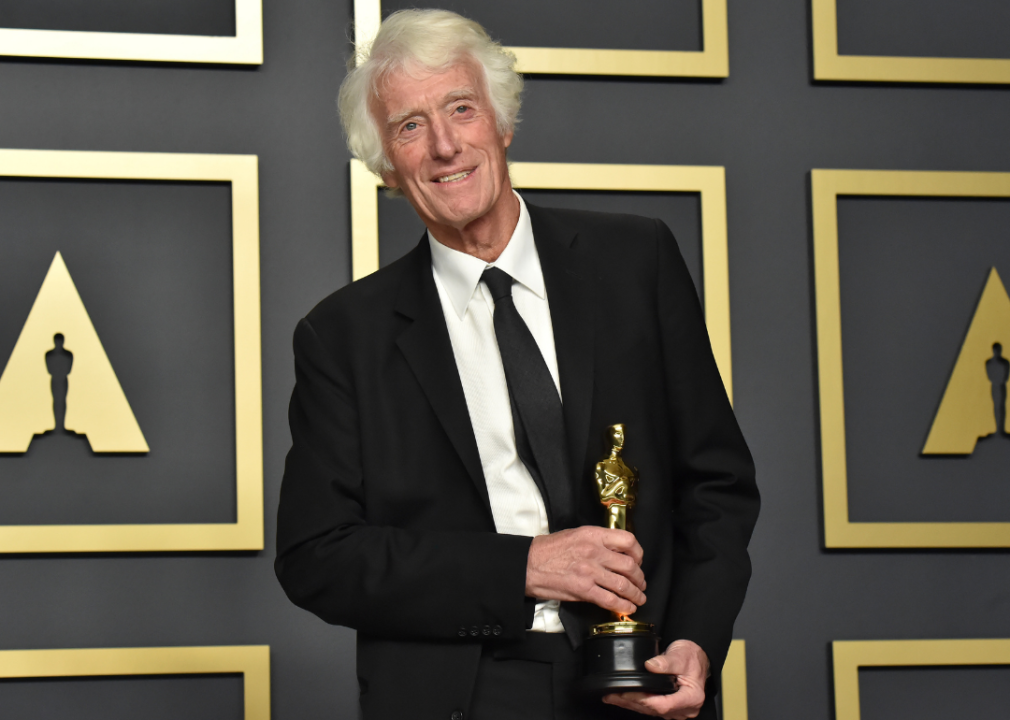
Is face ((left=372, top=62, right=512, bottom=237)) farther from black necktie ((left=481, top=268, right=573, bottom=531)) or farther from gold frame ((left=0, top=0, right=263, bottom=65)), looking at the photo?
gold frame ((left=0, top=0, right=263, bottom=65))

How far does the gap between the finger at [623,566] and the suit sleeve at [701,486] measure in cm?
9

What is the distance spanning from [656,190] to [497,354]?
1.02 meters

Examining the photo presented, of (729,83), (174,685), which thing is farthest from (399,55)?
(174,685)

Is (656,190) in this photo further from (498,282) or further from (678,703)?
(678,703)

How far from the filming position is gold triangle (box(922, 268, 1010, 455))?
2.43 meters

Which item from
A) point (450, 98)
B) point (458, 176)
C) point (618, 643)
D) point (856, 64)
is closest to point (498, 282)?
point (458, 176)

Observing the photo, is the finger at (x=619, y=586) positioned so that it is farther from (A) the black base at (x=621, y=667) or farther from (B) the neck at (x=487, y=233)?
(B) the neck at (x=487, y=233)

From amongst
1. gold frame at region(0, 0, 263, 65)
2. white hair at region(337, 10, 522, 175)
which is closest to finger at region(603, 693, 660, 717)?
white hair at region(337, 10, 522, 175)

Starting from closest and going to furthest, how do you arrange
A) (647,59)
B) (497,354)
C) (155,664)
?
(497,354), (155,664), (647,59)

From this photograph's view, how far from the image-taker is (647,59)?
244cm

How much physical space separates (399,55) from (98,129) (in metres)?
0.97

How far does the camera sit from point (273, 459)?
228 cm

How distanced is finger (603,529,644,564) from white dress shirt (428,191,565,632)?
128 millimetres

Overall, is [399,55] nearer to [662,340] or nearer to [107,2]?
[662,340]
